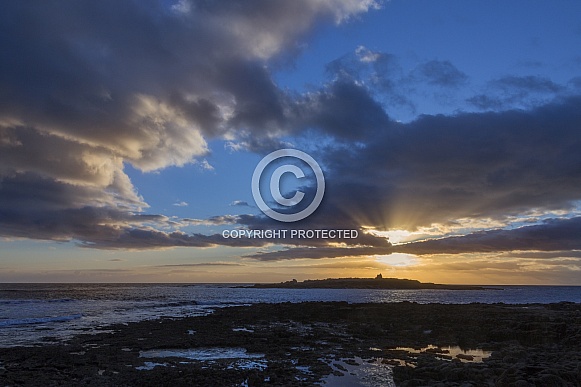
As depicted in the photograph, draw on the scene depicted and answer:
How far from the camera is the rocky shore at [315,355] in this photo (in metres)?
16.8

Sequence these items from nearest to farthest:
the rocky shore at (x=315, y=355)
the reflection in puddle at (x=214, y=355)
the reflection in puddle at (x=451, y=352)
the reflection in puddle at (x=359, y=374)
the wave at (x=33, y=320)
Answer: the rocky shore at (x=315, y=355), the reflection in puddle at (x=359, y=374), the reflection in puddle at (x=214, y=355), the reflection in puddle at (x=451, y=352), the wave at (x=33, y=320)

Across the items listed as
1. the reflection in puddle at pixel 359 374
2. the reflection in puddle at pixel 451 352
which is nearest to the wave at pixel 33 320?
the reflection in puddle at pixel 359 374

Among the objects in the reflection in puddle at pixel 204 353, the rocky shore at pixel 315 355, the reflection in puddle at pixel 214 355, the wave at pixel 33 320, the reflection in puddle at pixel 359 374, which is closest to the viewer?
the rocky shore at pixel 315 355

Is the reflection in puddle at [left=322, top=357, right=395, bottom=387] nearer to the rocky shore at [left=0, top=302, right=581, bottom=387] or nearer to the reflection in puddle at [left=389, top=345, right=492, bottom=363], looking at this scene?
the rocky shore at [left=0, top=302, right=581, bottom=387]

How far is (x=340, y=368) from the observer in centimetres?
1959

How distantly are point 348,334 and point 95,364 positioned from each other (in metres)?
18.9

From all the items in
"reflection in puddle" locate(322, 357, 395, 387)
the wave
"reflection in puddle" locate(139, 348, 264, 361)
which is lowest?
the wave

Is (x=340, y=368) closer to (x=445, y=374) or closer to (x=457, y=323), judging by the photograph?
(x=445, y=374)

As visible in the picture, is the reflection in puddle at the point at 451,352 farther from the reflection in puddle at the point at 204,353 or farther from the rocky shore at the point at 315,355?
the reflection in puddle at the point at 204,353

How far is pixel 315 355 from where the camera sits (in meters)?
22.9

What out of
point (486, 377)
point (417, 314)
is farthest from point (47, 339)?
point (417, 314)

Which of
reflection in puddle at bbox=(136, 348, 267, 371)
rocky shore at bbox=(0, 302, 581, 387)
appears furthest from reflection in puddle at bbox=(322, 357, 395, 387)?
reflection in puddle at bbox=(136, 348, 267, 371)

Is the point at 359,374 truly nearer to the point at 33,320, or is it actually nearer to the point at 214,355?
the point at 214,355

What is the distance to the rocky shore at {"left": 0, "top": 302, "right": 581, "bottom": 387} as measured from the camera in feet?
55.2
